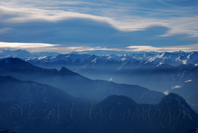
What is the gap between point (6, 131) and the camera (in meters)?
170

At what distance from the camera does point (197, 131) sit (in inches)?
5694

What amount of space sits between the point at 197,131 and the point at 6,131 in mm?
157249

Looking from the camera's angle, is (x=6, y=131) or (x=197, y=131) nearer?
(x=197, y=131)
